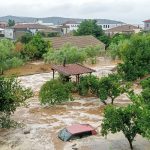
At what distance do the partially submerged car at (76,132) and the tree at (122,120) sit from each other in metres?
2.97

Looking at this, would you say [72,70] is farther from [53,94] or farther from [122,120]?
[122,120]

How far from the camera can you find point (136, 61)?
37.1m

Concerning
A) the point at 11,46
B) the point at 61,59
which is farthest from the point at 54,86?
the point at 11,46

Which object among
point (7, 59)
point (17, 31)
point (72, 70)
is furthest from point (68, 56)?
point (17, 31)

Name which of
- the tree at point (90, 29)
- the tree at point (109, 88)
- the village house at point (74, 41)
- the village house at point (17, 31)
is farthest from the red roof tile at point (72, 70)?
the village house at point (17, 31)

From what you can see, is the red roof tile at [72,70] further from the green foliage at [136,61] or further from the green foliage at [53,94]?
the green foliage at [136,61]

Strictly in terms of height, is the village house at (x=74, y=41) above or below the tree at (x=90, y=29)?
below

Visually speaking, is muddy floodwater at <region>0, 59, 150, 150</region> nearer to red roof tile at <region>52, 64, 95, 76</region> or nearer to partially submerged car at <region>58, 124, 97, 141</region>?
partially submerged car at <region>58, 124, 97, 141</region>

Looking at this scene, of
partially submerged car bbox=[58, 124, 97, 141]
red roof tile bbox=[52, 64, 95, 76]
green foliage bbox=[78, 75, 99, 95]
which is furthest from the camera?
red roof tile bbox=[52, 64, 95, 76]

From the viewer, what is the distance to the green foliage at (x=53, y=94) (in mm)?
28344

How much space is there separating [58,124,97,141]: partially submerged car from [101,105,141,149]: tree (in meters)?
2.97

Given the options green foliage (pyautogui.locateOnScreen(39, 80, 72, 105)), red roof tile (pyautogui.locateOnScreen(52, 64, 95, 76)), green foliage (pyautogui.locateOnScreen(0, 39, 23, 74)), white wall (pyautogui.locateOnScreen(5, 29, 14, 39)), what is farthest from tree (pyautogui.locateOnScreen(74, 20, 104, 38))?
green foliage (pyautogui.locateOnScreen(39, 80, 72, 105))

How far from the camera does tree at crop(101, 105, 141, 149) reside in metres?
18.3

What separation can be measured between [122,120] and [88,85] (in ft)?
41.1
